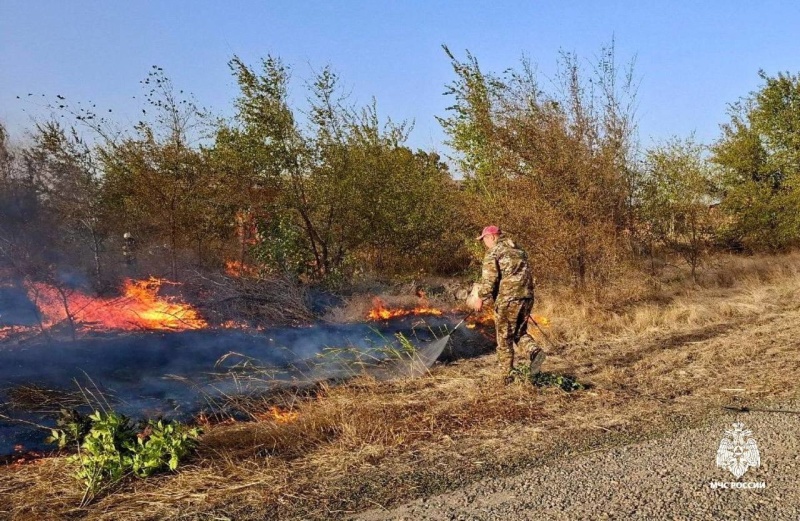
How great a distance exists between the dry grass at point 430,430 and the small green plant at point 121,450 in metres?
0.12

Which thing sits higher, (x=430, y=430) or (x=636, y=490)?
(x=430, y=430)

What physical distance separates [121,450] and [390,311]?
6497 millimetres

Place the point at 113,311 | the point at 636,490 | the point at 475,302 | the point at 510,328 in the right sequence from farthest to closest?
the point at 113,311 → the point at 475,302 → the point at 510,328 → the point at 636,490

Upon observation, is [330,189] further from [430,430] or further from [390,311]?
[430,430]

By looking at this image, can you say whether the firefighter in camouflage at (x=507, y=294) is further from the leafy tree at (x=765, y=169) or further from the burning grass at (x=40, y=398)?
the leafy tree at (x=765, y=169)

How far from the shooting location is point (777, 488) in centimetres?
374

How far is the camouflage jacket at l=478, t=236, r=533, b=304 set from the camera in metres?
7.06

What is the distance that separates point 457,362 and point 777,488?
16.4ft

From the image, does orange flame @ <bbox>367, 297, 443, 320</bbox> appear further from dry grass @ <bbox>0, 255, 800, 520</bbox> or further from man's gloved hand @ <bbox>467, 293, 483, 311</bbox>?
man's gloved hand @ <bbox>467, 293, 483, 311</bbox>

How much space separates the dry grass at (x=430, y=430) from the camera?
391cm

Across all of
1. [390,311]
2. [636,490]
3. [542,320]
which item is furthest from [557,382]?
[390,311]

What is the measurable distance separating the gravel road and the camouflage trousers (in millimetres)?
2362

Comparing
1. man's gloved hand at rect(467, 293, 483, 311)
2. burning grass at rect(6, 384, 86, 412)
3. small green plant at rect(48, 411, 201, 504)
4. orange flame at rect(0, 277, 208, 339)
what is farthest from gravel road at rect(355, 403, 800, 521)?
orange flame at rect(0, 277, 208, 339)

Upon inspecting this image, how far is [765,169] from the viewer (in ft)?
58.6
